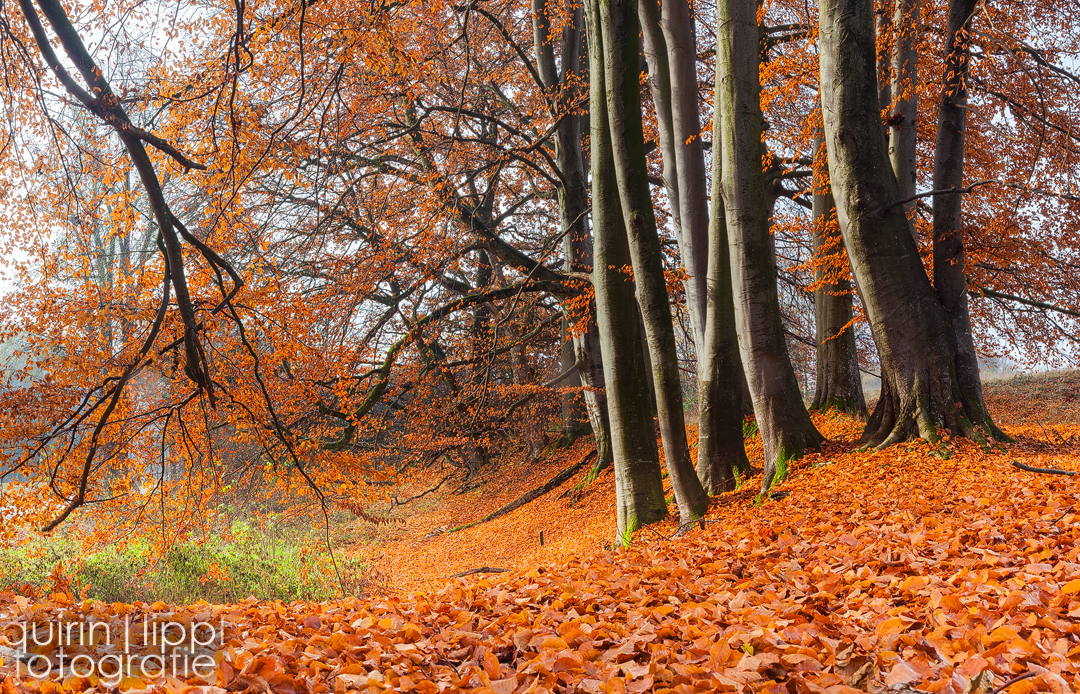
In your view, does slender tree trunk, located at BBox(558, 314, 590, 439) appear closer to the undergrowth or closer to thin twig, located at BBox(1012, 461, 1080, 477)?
the undergrowth

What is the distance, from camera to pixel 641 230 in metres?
5.49

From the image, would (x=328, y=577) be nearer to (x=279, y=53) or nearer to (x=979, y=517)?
(x=279, y=53)

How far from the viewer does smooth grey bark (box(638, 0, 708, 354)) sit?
22.0ft

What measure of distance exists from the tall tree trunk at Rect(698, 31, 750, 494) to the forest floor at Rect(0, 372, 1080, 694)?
166 cm

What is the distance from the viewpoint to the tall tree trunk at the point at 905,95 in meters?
7.10

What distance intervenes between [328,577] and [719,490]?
5.65 metres

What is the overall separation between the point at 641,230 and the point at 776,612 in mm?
3595

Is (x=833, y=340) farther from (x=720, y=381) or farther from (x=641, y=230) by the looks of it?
(x=641, y=230)

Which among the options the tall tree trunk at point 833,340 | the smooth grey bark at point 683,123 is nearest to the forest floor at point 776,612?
the smooth grey bark at point 683,123

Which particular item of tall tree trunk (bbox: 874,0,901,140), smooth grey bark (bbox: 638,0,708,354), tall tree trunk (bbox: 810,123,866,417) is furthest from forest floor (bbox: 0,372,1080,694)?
tall tree trunk (bbox: 874,0,901,140)

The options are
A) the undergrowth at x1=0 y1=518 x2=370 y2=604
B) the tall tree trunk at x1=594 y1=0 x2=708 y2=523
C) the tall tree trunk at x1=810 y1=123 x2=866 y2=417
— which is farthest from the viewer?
the tall tree trunk at x1=810 y1=123 x2=866 y2=417

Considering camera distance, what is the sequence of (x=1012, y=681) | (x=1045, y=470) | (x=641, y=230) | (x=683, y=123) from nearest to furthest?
(x=1012, y=681)
(x=1045, y=470)
(x=641, y=230)
(x=683, y=123)

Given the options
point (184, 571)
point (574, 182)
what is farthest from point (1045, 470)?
point (184, 571)

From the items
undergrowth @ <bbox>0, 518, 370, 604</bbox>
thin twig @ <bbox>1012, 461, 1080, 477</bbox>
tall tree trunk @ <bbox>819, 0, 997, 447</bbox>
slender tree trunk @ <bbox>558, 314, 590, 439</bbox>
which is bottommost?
undergrowth @ <bbox>0, 518, 370, 604</bbox>
